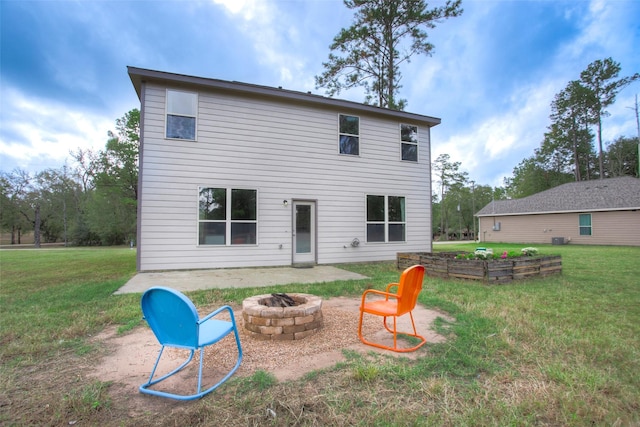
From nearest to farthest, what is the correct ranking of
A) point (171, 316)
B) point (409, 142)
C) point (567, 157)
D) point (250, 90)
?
point (171, 316)
point (250, 90)
point (409, 142)
point (567, 157)

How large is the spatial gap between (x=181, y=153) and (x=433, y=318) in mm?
7086

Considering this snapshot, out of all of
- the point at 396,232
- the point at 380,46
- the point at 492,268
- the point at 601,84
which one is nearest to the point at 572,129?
the point at 601,84

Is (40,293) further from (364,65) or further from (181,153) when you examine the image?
(364,65)

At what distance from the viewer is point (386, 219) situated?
9977 mm

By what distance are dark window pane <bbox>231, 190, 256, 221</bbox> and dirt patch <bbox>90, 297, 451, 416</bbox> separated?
474 centimetres

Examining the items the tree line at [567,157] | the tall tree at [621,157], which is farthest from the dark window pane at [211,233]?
the tall tree at [621,157]

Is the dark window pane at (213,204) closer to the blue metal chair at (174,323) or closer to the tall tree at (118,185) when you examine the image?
the blue metal chair at (174,323)

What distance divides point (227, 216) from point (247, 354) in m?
5.69

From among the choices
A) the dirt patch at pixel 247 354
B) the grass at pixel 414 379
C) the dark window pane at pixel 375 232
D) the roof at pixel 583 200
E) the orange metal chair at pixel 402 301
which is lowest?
the dirt patch at pixel 247 354

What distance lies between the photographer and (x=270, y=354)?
9.14 ft

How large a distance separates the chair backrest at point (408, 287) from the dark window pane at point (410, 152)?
807 centimetres

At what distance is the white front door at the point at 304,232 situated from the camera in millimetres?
8836

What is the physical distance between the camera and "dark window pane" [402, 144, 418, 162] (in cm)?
1042

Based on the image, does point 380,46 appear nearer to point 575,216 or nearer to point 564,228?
point 575,216
